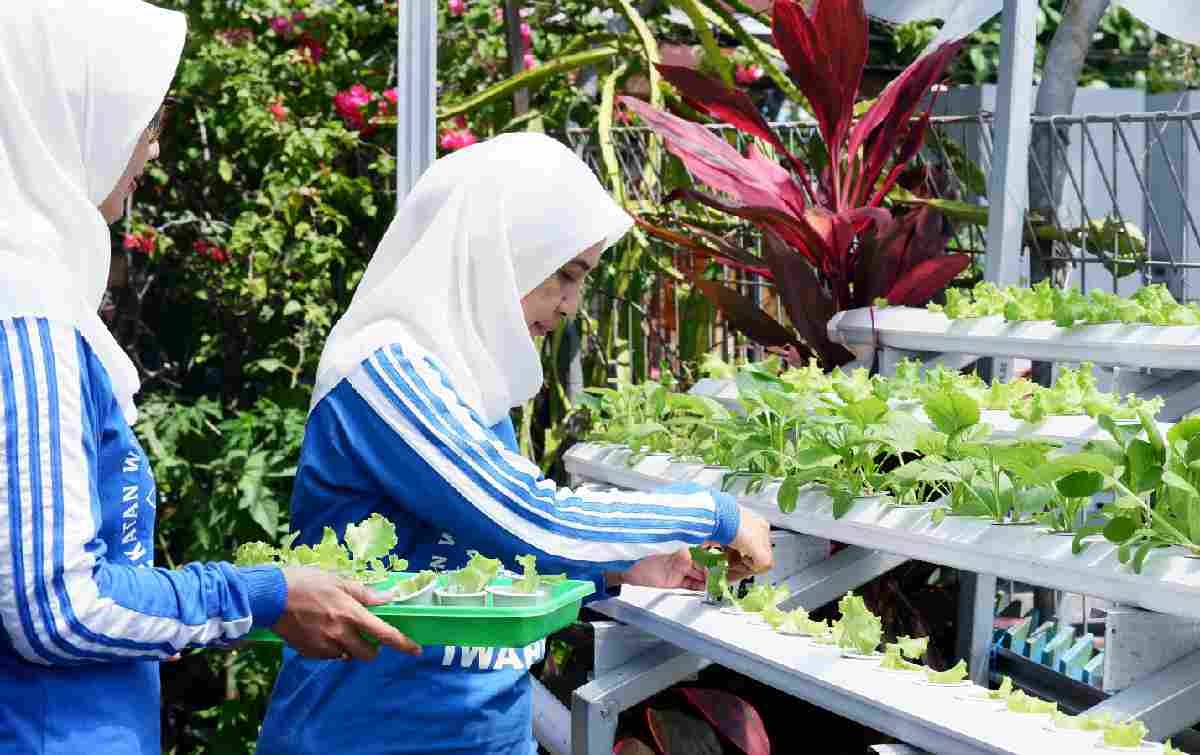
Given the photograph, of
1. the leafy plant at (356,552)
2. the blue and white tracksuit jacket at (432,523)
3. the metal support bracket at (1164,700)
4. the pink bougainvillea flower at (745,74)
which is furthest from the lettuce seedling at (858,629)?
the pink bougainvillea flower at (745,74)

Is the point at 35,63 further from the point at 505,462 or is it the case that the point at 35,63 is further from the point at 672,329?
the point at 672,329

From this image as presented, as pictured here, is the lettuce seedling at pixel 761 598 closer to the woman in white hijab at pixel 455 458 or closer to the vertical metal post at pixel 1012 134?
the woman in white hijab at pixel 455 458

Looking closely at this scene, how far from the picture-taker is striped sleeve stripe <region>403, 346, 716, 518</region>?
1.79 metres

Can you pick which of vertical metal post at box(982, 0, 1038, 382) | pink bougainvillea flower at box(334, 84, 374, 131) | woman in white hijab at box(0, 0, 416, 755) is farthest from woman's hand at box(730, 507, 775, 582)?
pink bougainvillea flower at box(334, 84, 374, 131)

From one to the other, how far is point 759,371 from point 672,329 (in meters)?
1.71

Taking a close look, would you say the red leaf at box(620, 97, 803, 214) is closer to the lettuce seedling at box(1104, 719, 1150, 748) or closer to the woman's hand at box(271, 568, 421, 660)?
the lettuce seedling at box(1104, 719, 1150, 748)

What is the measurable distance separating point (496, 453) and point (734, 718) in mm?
715

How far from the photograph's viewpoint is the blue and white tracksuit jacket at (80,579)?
1.32 meters

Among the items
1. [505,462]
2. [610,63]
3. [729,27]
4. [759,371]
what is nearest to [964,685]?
[505,462]

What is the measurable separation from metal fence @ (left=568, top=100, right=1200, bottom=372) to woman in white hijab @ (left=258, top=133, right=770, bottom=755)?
1.32 m

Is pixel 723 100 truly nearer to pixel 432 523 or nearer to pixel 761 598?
pixel 761 598

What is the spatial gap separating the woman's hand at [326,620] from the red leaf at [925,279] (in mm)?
1771

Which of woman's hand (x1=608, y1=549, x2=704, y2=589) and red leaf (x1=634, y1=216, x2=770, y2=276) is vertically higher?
red leaf (x1=634, y1=216, x2=770, y2=276)

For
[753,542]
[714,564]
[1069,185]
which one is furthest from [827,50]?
[753,542]
